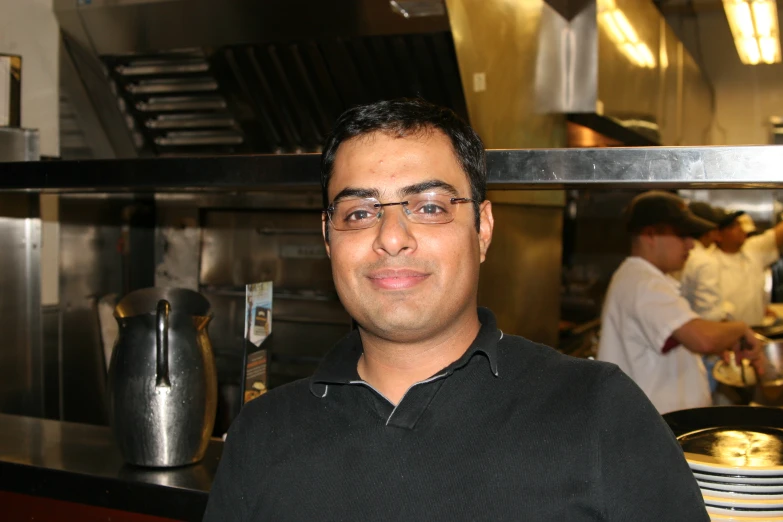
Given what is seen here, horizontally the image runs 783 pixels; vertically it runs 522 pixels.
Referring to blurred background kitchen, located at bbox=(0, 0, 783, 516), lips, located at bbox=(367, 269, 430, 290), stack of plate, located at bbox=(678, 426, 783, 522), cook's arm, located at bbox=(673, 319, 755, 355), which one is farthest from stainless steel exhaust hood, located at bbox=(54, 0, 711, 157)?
stack of plate, located at bbox=(678, 426, 783, 522)

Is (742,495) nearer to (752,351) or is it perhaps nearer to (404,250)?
(404,250)

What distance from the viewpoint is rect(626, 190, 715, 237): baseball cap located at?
8.43 ft

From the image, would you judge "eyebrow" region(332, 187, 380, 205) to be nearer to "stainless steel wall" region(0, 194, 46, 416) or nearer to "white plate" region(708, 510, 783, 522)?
"white plate" region(708, 510, 783, 522)

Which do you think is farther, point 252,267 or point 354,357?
point 252,267

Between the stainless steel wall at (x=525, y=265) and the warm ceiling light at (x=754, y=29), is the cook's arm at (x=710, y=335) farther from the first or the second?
the warm ceiling light at (x=754, y=29)

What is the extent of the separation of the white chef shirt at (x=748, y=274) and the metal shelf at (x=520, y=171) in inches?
134

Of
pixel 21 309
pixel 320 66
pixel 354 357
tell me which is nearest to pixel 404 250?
pixel 354 357

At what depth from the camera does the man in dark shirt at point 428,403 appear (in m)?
0.96

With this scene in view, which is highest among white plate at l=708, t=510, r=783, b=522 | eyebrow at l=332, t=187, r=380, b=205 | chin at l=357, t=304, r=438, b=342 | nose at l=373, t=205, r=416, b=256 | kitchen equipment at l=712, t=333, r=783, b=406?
eyebrow at l=332, t=187, r=380, b=205

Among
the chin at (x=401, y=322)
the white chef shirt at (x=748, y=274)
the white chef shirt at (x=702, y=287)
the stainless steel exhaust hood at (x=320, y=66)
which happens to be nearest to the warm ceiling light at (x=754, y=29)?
the stainless steel exhaust hood at (x=320, y=66)

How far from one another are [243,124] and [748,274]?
Answer: 2.90m

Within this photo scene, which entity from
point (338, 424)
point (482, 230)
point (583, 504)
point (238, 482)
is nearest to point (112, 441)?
point (238, 482)

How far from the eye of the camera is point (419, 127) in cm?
112

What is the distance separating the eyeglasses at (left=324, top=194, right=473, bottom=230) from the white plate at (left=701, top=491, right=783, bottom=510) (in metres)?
0.52
